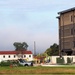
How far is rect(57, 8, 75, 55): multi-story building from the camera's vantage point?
114125 mm

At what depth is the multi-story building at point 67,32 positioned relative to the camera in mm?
114125

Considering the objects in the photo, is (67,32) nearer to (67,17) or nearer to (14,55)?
(67,17)

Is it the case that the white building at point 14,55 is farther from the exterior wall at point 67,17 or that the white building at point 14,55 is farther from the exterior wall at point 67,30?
the exterior wall at point 67,17

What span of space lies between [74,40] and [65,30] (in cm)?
792

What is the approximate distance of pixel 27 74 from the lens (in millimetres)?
39500

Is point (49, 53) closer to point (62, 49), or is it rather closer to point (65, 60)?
point (62, 49)

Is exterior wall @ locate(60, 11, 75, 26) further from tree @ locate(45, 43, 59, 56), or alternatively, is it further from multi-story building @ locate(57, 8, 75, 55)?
tree @ locate(45, 43, 59, 56)

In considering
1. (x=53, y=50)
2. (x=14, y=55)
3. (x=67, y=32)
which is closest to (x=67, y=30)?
(x=67, y=32)

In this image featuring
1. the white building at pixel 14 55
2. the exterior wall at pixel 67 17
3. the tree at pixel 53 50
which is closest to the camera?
the exterior wall at pixel 67 17

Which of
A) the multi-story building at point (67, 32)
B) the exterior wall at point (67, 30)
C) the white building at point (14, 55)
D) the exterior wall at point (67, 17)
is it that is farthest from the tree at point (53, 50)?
the exterior wall at point (67, 17)

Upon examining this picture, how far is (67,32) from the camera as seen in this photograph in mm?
117625

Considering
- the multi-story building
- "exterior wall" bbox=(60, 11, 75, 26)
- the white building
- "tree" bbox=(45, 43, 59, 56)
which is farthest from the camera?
the white building

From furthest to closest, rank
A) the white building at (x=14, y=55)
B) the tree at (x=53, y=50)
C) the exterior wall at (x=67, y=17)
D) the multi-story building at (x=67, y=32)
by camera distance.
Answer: the white building at (x=14, y=55) → the tree at (x=53, y=50) → the exterior wall at (x=67, y=17) → the multi-story building at (x=67, y=32)

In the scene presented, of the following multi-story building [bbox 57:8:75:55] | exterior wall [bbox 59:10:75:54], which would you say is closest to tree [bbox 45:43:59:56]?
multi-story building [bbox 57:8:75:55]
